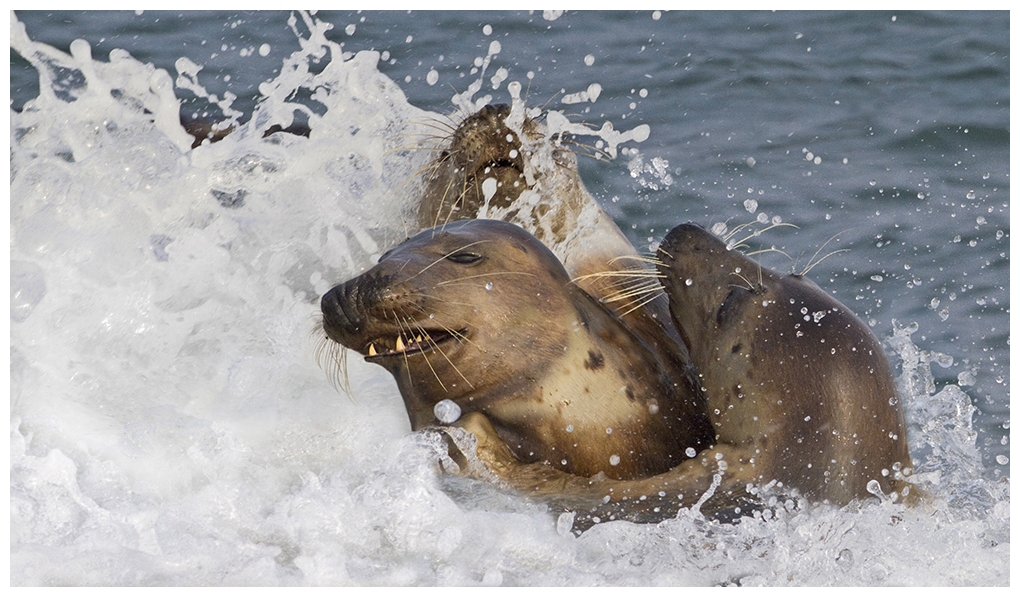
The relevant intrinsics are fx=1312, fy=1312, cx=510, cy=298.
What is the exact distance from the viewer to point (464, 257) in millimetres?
4477

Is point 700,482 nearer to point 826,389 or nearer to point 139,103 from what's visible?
point 826,389

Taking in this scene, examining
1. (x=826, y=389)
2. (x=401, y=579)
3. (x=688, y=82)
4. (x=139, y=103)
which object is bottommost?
(x=401, y=579)

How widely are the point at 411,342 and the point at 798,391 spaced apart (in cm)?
127

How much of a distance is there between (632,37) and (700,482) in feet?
20.2

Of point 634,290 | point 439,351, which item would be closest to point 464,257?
point 439,351

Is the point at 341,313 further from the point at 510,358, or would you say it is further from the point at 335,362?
the point at 335,362

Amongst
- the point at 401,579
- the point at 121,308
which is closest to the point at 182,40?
the point at 121,308

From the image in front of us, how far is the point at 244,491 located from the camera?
4.48 m

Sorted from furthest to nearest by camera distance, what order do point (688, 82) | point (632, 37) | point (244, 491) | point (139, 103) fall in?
point (632, 37)
point (688, 82)
point (139, 103)
point (244, 491)

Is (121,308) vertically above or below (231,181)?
below

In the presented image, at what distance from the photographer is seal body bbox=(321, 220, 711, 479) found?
14.3 feet

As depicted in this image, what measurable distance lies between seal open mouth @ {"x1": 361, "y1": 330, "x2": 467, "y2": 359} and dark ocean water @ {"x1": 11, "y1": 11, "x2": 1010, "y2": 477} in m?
→ 2.88

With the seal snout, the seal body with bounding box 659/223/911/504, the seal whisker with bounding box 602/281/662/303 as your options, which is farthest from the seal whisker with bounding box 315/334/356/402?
the seal body with bounding box 659/223/911/504

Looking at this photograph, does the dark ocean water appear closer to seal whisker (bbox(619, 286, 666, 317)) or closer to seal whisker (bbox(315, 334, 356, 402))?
seal whisker (bbox(619, 286, 666, 317))
